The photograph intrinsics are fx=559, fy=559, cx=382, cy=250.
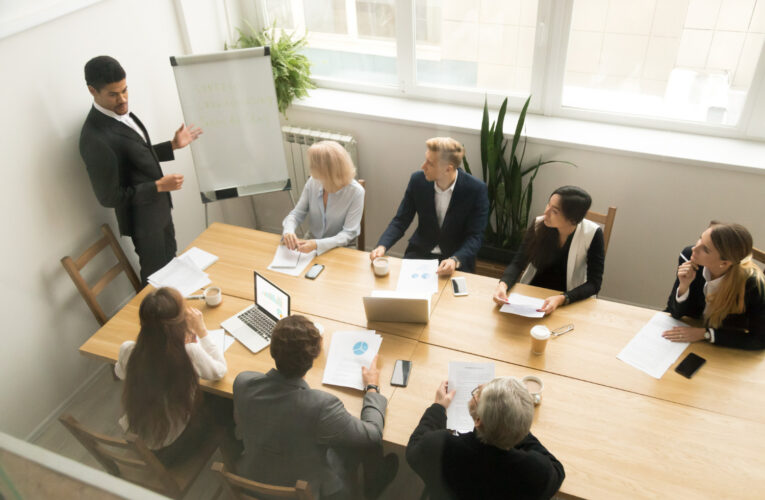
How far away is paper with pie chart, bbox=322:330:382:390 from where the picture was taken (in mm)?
2166

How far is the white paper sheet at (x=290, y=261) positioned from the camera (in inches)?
109

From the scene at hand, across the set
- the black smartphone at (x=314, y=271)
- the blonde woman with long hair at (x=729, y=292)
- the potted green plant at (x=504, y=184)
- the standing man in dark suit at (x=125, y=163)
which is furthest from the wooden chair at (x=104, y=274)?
the blonde woman with long hair at (x=729, y=292)

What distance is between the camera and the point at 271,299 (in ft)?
8.09

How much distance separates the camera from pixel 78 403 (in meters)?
2.44

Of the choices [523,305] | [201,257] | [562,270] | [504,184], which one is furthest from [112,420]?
[504,184]

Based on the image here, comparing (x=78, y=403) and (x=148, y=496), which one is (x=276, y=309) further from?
(x=148, y=496)

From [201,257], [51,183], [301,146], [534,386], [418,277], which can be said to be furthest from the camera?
[301,146]

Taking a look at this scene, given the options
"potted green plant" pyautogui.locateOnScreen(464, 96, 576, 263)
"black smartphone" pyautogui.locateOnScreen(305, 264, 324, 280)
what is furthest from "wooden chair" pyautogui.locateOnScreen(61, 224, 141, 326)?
"potted green plant" pyautogui.locateOnScreen(464, 96, 576, 263)

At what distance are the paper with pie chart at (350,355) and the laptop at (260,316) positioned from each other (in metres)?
0.28

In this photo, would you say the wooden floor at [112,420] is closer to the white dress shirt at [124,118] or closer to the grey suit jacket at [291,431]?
the grey suit jacket at [291,431]

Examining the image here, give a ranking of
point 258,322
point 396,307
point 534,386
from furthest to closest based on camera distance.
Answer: point 258,322 → point 396,307 → point 534,386

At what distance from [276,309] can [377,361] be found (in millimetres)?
535

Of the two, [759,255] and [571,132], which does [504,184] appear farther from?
[759,255]

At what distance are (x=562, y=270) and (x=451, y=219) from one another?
671mm
